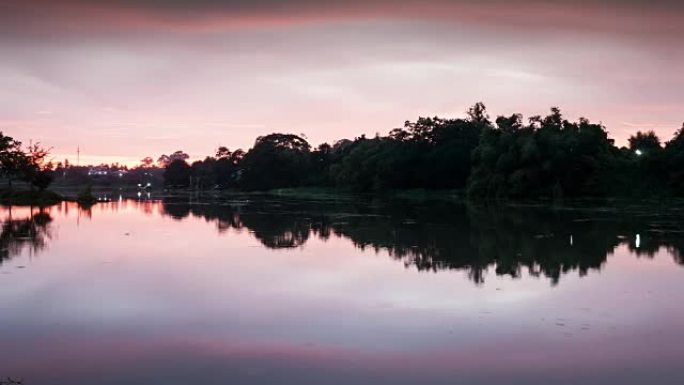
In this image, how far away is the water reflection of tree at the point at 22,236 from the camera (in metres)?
15.8

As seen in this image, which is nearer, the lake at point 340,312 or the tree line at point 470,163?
the lake at point 340,312

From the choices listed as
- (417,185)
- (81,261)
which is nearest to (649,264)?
(81,261)

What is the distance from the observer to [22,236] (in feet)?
63.2

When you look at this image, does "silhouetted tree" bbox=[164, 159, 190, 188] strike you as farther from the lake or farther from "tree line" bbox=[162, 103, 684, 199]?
the lake

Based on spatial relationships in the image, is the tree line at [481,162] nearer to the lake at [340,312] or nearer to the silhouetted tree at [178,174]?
the silhouetted tree at [178,174]

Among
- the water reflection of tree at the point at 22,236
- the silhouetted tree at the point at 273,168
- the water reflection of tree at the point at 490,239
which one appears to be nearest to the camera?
the water reflection of tree at the point at 490,239

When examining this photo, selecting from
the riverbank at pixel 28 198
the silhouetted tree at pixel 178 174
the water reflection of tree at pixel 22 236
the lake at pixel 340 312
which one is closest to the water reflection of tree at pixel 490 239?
the lake at pixel 340 312

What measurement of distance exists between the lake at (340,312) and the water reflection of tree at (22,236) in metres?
0.18

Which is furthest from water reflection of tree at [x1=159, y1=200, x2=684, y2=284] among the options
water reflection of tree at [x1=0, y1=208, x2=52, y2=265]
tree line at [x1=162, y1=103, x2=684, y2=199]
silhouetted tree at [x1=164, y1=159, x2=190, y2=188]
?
silhouetted tree at [x1=164, y1=159, x2=190, y2=188]

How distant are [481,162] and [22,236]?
47.4 m

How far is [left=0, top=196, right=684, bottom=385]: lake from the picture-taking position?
21.5 ft

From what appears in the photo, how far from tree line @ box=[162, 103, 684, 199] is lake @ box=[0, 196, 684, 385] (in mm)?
38846

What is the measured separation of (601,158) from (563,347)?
5337cm

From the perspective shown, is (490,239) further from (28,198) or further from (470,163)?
(470,163)
